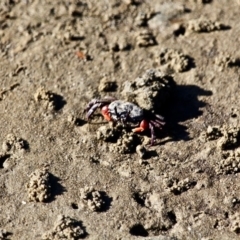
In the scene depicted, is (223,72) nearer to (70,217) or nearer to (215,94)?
(215,94)

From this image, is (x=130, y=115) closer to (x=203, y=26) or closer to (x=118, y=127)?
(x=118, y=127)

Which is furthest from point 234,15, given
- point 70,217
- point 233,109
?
point 70,217

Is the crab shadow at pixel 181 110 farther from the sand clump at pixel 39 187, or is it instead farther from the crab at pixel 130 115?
the sand clump at pixel 39 187

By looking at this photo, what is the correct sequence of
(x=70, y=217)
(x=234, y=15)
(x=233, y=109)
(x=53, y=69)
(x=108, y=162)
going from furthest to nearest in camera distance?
1. (x=234, y=15)
2. (x=53, y=69)
3. (x=233, y=109)
4. (x=108, y=162)
5. (x=70, y=217)

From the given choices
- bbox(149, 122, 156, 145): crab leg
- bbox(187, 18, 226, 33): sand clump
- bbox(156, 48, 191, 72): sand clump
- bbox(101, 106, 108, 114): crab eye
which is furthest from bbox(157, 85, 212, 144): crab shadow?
bbox(187, 18, 226, 33): sand clump

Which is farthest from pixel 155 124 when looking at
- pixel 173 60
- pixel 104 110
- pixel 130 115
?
pixel 173 60

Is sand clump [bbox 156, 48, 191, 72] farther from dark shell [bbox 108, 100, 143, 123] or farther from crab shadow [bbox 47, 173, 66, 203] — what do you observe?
crab shadow [bbox 47, 173, 66, 203]

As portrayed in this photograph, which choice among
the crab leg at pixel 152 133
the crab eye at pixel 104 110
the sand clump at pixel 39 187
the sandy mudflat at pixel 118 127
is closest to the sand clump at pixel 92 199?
the sandy mudflat at pixel 118 127
